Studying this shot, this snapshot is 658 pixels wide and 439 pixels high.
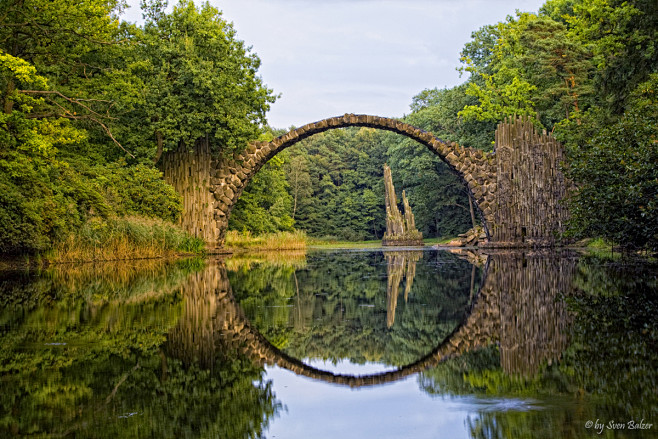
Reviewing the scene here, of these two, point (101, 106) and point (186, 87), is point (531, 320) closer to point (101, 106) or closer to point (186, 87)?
point (101, 106)

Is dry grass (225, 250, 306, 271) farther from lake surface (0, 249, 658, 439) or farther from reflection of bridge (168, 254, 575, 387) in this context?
lake surface (0, 249, 658, 439)

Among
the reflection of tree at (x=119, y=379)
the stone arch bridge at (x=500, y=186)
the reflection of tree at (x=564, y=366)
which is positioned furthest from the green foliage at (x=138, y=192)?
the reflection of tree at (x=564, y=366)

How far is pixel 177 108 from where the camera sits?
70.1 feet

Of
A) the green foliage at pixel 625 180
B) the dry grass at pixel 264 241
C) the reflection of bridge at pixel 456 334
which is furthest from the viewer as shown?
the dry grass at pixel 264 241

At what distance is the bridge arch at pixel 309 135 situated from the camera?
22.6m

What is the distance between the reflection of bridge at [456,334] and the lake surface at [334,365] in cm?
2

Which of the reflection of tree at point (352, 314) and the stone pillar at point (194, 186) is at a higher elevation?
the stone pillar at point (194, 186)

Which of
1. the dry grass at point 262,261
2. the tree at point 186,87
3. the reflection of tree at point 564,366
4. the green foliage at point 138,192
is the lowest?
the reflection of tree at point 564,366

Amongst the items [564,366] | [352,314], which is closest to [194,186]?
[352,314]

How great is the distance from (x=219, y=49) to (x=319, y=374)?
2213 cm

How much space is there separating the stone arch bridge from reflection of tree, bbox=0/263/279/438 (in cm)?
1549

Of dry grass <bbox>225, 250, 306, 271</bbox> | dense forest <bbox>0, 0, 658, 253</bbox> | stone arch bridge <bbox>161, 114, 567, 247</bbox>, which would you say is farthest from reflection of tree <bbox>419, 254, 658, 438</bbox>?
stone arch bridge <bbox>161, 114, 567, 247</bbox>

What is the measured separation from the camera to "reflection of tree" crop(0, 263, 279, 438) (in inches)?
105

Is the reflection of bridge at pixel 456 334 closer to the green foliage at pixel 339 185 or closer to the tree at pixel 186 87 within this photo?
the tree at pixel 186 87
